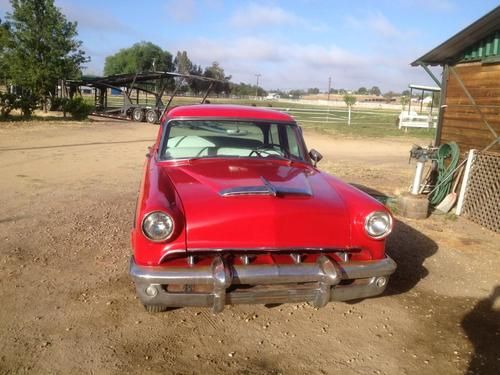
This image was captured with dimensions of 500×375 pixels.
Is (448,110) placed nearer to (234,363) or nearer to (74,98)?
(234,363)

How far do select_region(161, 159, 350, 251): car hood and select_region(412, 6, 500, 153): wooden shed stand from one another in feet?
16.5

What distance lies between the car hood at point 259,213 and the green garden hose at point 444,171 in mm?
4830

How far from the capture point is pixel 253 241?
3.00 m

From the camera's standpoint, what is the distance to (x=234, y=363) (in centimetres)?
294

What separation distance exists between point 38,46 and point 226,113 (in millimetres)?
21119

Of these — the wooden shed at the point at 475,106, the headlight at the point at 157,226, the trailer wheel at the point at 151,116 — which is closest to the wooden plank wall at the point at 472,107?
the wooden shed at the point at 475,106

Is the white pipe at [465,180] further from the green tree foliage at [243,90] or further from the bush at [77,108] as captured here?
the green tree foliage at [243,90]

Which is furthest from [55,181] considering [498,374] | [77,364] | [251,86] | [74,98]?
[251,86]

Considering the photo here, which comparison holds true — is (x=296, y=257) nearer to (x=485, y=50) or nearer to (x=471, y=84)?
(x=485, y=50)

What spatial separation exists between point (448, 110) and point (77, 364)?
26.6 feet

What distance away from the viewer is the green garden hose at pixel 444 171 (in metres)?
7.55

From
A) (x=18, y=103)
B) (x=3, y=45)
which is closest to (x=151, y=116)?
(x=18, y=103)

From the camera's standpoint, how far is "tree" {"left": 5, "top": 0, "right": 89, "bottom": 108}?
70.9ft

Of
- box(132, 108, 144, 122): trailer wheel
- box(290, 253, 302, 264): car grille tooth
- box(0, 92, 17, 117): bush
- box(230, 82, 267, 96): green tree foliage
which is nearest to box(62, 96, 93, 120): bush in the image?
box(132, 108, 144, 122): trailer wheel
